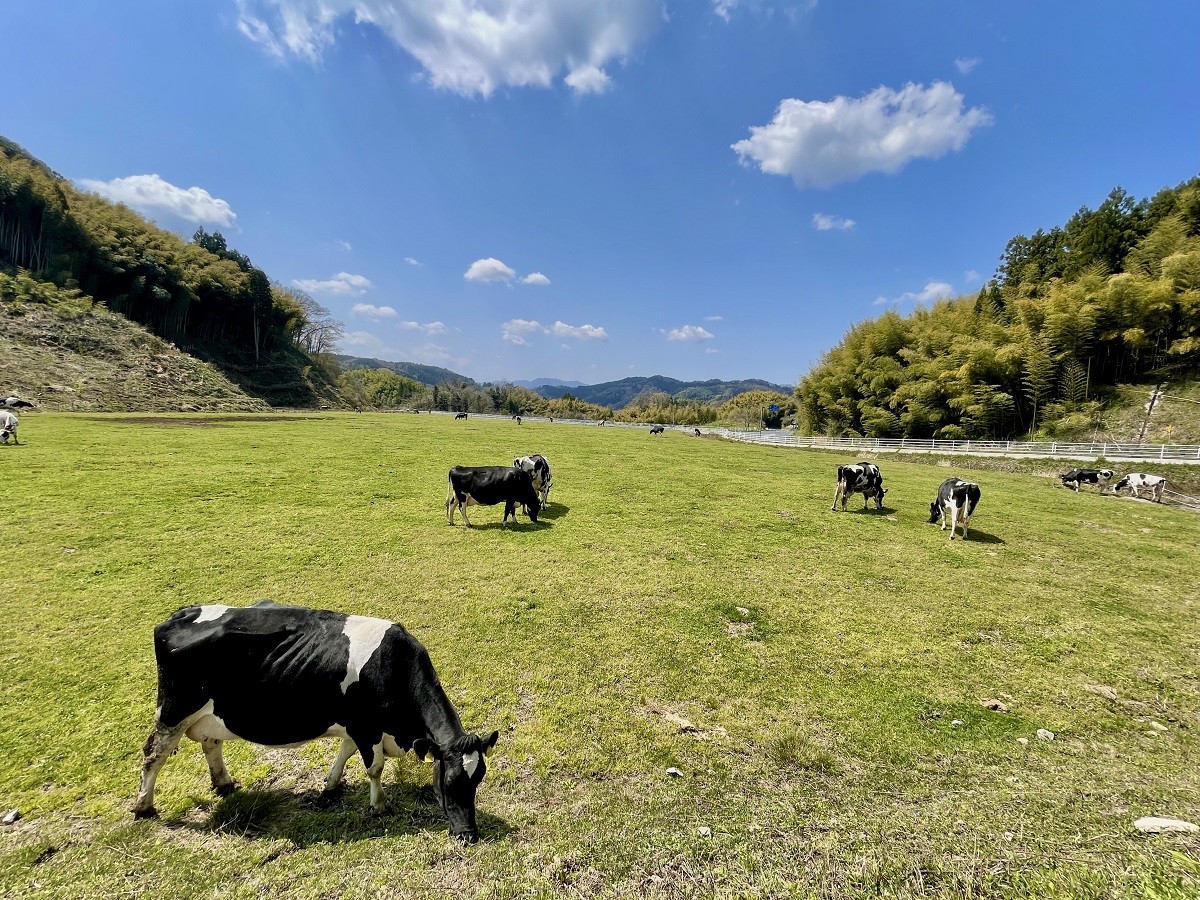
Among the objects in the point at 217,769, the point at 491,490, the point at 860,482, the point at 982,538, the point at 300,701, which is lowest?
the point at 217,769

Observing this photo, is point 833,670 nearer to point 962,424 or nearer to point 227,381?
point 962,424

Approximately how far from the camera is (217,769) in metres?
3.04

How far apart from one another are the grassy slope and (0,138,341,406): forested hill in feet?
7.20

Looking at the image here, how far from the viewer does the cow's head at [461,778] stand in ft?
8.92

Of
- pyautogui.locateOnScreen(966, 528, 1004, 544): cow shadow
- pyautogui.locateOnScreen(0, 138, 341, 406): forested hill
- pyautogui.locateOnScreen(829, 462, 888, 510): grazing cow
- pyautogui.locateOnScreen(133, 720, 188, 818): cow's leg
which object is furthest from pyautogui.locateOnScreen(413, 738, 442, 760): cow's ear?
pyautogui.locateOnScreen(0, 138, 341, 406): forested hill

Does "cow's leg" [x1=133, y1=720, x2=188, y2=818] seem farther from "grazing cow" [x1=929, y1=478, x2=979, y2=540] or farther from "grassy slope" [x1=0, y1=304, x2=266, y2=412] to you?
"grassy slope" [x1=0, y1=304, x2=266, y2=412]

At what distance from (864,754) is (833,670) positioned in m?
1.27

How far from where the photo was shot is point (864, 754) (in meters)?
3.65

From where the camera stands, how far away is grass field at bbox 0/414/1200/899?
7.92 feet

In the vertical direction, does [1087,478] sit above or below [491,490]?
above

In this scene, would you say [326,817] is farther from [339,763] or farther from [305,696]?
[305,696]

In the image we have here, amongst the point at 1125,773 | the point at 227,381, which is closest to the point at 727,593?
the point at 1125,773

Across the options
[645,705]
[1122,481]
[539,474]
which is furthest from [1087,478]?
[645,705]

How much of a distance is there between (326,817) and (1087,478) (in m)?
27.0
